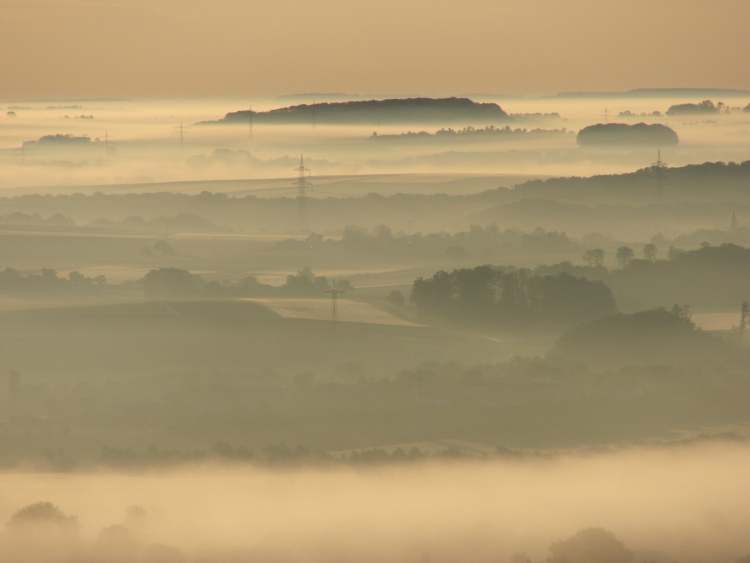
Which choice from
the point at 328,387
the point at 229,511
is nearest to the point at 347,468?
the point at 229,511

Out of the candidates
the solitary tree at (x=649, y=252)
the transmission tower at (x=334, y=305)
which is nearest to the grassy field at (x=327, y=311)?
the transmission tower at (x=334, y=305)

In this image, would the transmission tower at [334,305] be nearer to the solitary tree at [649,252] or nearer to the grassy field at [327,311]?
the grassy field at [327,311]

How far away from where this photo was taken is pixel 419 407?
7700 centimetres

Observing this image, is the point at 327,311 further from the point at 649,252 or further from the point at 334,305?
the point at 649,252

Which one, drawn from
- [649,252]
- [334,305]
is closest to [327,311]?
[334,305]

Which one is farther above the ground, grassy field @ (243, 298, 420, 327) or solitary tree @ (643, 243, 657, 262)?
solitary tree @ (643, 243, 657, 262)

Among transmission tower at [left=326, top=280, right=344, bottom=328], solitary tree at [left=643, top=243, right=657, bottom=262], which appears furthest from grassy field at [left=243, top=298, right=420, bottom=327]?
solitary tree at [left=643, top=243, right=657, bottom=262]

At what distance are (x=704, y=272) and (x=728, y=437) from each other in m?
76.1

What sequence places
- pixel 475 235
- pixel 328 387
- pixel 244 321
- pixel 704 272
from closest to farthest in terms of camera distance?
pixel 328 387, pixel 244 321, pixel 704 272, pixel 475 235

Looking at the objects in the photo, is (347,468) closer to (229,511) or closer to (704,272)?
(229,511)

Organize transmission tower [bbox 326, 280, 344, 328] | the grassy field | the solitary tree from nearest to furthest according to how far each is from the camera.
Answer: transmission tower [bbox 326, 280, 344, 328]
the grassy field
the solitary tree

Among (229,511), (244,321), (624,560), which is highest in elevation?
(244,321)

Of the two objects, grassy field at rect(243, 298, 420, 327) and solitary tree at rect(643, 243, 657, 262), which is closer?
grassy field at rect(243, 298, 420, 327)

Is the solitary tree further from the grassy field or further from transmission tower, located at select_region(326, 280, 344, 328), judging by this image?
the grassy field
